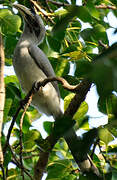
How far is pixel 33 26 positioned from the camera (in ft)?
19.0

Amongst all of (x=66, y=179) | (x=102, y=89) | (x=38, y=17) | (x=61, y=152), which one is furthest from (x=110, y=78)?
(x=38, y=17)

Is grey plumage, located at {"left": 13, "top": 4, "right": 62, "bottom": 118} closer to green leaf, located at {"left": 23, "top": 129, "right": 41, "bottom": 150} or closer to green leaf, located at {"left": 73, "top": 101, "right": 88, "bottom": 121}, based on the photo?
green leaf, located at {"left": 23, "top": 129, "right": 41, "bottom": 150}

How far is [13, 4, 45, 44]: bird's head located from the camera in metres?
5.35

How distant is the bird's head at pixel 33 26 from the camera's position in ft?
17.6

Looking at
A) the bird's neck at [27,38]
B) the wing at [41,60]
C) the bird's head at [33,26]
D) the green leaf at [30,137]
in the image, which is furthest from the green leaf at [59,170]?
the bird's head at [33,26]

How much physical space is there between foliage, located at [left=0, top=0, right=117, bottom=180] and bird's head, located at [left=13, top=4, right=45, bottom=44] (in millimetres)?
555

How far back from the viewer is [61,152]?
391cm

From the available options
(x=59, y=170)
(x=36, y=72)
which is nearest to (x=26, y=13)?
(x=36, y=72)

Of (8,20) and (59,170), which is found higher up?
(8,20)

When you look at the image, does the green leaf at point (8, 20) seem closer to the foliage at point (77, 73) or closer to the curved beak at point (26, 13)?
the foliage at point (77, 73)

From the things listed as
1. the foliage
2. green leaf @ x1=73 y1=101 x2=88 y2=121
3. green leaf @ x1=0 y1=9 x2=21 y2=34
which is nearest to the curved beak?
the foliage

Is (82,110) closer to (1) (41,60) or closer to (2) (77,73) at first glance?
(2) (77,73)

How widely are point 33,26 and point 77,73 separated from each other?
503cm

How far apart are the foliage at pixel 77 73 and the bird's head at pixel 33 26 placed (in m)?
0.56
